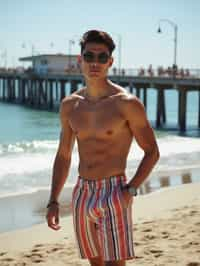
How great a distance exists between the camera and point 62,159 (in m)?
3.20

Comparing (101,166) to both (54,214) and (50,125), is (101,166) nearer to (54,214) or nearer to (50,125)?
(54,214)

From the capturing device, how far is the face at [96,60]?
2926 mm

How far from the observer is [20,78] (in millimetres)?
57312

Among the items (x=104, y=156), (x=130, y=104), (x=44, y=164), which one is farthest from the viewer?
(x=44, y=164)

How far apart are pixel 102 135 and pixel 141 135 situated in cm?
21

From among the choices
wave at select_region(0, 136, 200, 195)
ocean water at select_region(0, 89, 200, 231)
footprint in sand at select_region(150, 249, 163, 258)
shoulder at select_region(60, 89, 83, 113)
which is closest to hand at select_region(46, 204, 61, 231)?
shoulder at select_region(60, 89, 83, 113)

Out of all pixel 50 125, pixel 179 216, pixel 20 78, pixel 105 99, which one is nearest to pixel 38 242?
pixel 179 216

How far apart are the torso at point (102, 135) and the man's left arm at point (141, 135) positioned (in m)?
0.04

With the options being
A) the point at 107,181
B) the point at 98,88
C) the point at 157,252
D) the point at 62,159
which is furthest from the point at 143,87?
the point at 107,181

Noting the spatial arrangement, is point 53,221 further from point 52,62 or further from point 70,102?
point 52,62

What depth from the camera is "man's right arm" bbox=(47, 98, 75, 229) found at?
123 inches

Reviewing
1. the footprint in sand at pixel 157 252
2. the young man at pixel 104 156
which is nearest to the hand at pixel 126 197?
the young man at pixel 104 156

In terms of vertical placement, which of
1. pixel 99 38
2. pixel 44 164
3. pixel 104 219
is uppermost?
pixel 99 38

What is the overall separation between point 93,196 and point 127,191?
0.19 metres
